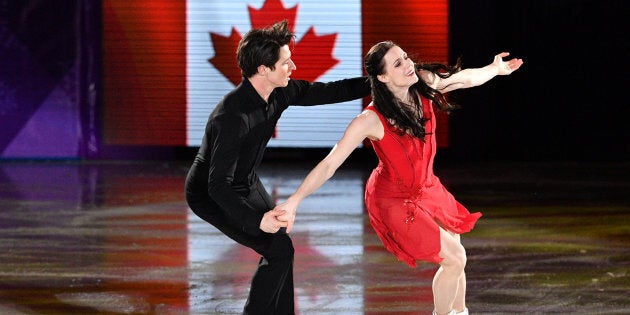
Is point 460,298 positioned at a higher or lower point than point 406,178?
lower

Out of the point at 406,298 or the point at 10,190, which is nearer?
the point at 406,298

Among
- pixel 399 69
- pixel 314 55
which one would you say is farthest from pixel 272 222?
pixel 314 55

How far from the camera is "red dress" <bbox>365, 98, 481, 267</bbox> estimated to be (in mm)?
4984

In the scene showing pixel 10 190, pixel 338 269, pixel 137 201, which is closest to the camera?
pixel 338 269

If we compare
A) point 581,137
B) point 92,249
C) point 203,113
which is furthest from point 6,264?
point 581,137

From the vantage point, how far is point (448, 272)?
16.7 feet

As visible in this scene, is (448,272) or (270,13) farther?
(270,13)

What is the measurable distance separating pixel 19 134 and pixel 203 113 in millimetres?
2073

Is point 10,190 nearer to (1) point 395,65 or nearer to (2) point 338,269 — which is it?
(2) point 338,269

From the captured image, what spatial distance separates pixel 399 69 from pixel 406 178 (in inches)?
18.4

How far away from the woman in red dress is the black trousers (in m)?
0.38

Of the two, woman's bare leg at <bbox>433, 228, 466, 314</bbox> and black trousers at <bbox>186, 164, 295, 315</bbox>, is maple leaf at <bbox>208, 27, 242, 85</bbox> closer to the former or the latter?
black trousers at <bbox>186, 164, 295, 315</bbox>

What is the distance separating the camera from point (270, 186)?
10.9 meters

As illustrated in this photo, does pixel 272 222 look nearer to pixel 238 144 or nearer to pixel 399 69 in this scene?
pixel 238 144
